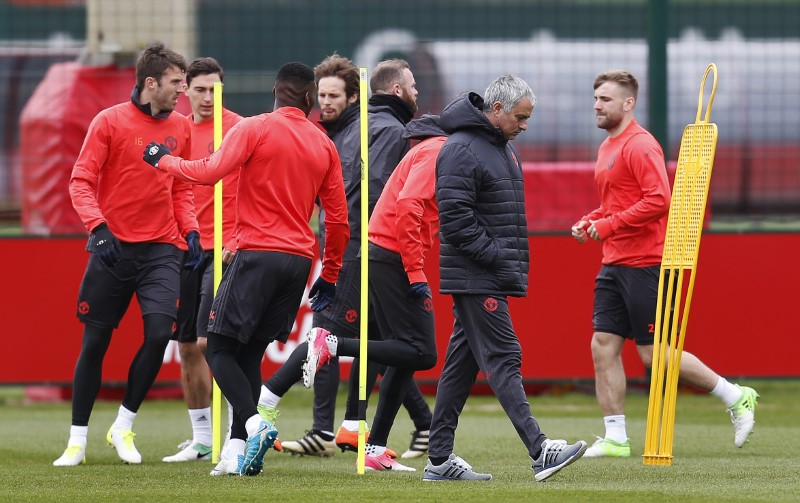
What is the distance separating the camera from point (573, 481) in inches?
276

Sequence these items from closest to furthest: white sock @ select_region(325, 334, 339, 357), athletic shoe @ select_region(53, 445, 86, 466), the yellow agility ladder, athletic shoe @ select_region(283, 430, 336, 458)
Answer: white sock @ select_region(325, 334, 339, 357)
the yellow agility ladder
athletic shoe @ select_region(53, 445, 86, 466)
athletic shoe @ select_region(283, 430, 336, 458)

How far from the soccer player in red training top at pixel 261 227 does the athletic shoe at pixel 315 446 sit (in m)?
1.26

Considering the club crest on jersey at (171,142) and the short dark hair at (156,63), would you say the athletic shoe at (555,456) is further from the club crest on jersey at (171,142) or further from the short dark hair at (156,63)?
the short dark hair at (156,63)

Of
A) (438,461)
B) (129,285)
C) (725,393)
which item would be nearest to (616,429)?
(725,393)

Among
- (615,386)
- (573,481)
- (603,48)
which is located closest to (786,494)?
(573,481)

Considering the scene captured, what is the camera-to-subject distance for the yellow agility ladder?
7.62 m

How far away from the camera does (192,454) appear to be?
8.52 metres

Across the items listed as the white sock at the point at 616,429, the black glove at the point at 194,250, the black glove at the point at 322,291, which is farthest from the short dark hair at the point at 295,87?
the white sock at the point at 616,429

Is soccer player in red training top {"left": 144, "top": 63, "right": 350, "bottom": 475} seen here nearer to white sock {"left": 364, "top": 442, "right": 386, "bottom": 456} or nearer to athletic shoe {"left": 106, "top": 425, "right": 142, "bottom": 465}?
white sock {"left": 364, "top": 442, "right": 386, "bottom": 456}

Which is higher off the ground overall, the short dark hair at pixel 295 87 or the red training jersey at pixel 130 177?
the short dark hair at pixel 295 87

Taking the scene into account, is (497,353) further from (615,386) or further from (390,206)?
(615,386)

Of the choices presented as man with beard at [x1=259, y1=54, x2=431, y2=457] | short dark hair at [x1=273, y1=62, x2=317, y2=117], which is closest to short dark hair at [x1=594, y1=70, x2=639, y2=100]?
man with beard at [x1=259, y1=54, x2=431, y2=457]

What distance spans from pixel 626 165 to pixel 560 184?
356 cm

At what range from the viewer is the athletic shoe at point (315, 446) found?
852 centimetres
